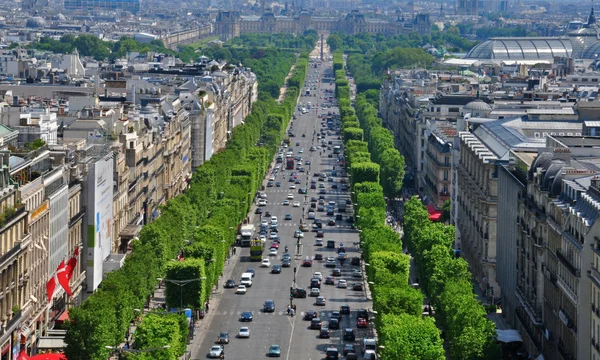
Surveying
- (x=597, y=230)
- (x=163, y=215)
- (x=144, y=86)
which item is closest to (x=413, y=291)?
(x=597, y=230)

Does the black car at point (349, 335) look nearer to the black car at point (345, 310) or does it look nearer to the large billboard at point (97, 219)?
the black car at point (345, 310)

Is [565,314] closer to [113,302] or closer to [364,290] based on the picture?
[113,302]

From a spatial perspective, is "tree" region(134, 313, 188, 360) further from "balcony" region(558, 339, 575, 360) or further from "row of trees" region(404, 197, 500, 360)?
"balcony" region(558, 339, 575, 360)

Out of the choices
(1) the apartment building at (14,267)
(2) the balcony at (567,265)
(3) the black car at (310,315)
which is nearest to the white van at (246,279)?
(3) the black car at (310,315)

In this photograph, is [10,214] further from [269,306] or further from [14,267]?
[269,306]

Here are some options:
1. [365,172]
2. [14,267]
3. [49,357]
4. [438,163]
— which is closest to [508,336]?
[49,357]

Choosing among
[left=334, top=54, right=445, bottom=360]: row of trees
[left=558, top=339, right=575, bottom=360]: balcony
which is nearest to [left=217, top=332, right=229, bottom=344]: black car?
[left=334, top=54, right=445, bottom=360]: row of trees
